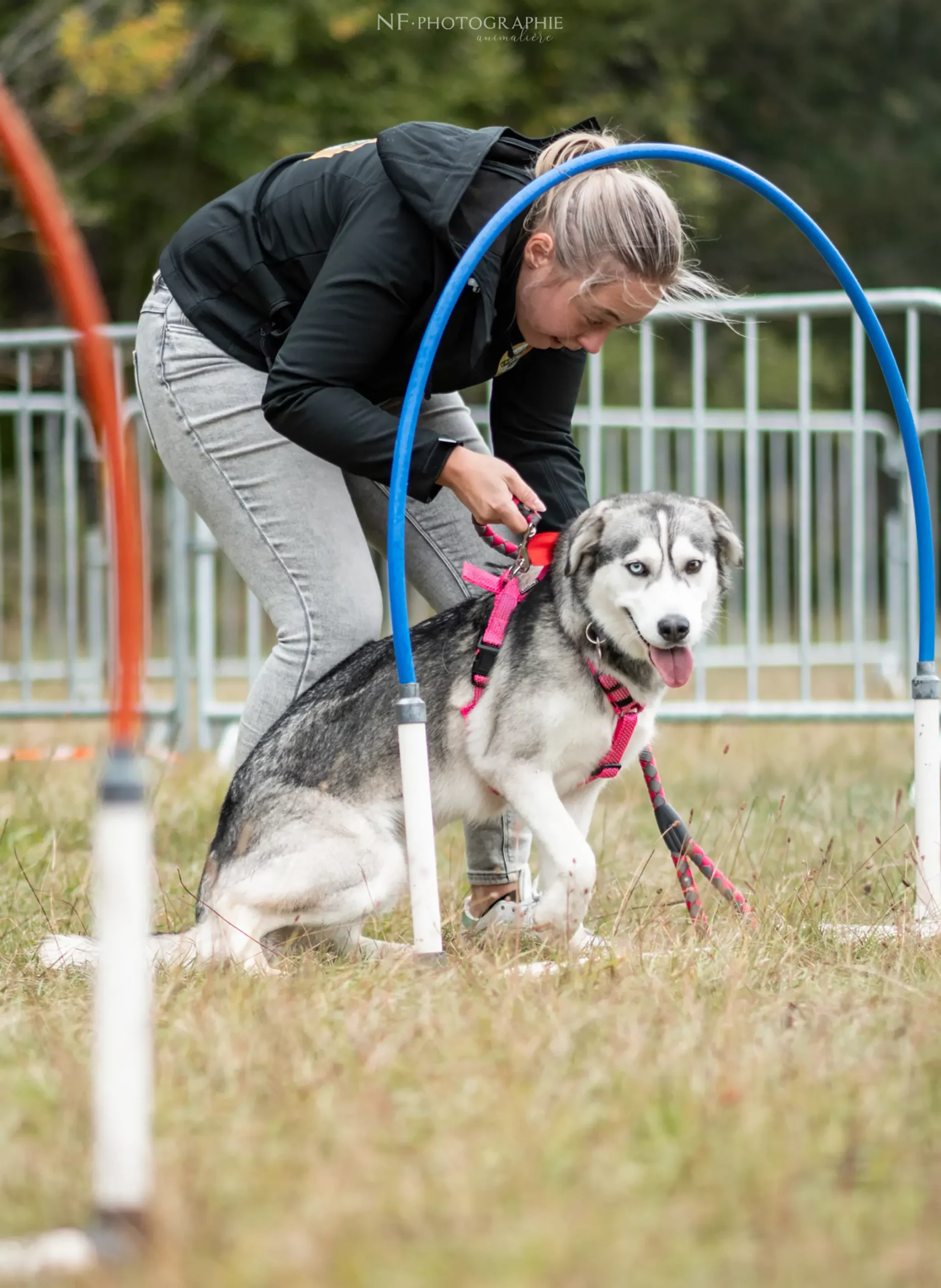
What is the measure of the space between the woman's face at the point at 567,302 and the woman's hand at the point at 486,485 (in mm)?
385

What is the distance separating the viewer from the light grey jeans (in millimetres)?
3318

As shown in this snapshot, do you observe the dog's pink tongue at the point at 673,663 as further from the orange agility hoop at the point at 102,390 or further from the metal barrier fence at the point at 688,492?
the orange agility hoop at the point at 102,390

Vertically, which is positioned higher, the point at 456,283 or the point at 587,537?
the point at 456,283

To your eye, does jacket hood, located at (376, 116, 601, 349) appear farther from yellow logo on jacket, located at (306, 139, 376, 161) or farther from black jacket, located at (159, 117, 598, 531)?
yellow logo on jacket, located at (306, 139, 376, 161)

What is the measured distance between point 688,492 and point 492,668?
9.51 m

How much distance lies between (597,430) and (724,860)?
3.30 meters

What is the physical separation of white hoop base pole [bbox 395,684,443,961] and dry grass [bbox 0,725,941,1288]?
11cm

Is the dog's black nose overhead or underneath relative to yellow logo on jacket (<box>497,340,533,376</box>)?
underneath

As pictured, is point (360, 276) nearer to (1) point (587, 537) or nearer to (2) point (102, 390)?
(1) point (587, 537)

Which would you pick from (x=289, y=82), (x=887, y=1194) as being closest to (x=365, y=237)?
(x=887, y=1194)

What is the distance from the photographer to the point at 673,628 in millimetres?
3111

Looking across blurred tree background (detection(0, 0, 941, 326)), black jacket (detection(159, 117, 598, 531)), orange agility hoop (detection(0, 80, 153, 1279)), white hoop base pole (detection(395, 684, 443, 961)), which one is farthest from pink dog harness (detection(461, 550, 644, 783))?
blurred tree background (detection(0, 0, 941, 326))

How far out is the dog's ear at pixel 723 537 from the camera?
3.43 metres

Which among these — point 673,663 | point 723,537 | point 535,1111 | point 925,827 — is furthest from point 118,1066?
point 925,827
